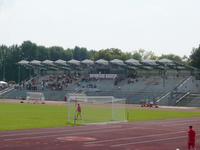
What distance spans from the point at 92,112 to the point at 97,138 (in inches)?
731

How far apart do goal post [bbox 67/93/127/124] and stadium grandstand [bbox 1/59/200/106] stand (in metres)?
30.0

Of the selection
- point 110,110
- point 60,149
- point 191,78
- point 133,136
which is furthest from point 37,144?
point 191,78

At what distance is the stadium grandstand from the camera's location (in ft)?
270

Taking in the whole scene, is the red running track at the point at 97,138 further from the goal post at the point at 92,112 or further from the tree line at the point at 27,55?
the tree line at the point at 27,55

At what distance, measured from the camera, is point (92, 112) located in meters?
47.3

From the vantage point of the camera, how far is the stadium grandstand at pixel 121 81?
82.2 m

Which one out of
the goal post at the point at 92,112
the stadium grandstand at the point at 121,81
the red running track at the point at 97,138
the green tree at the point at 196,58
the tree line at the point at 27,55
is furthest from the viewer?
the tree line at the point at 27,55

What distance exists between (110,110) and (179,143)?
22.4 meters

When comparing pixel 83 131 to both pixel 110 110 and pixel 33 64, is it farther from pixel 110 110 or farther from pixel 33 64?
pixel 33 64

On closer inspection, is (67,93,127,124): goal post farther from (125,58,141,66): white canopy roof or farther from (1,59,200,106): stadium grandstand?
(125,58,141,66): white canopy roof

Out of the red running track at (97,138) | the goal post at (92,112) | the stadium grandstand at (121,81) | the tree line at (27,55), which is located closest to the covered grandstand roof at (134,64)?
the stadium grandstand at (121,81)

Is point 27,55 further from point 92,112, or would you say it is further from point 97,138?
point 97,138

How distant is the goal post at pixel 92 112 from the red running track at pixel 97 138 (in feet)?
15.3

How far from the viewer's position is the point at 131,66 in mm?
91562
